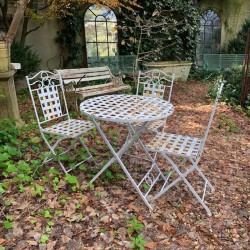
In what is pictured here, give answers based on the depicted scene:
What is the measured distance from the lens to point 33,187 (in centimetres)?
239

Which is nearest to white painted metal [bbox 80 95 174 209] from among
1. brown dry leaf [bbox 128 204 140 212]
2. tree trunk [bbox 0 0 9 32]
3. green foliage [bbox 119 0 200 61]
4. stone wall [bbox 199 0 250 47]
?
brown dry leaf [bbox 128 204 140 212]

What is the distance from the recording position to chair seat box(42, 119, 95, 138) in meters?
2.79

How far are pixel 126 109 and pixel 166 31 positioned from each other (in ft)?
22.4

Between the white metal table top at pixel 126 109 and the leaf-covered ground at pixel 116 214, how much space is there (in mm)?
709

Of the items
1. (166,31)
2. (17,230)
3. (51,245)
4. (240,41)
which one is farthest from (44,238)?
(240,41)

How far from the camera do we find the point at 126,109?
2.56 metres

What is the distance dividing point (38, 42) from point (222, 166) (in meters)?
6.96

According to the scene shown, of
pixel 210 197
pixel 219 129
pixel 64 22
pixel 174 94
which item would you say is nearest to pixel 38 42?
pixel 64 22

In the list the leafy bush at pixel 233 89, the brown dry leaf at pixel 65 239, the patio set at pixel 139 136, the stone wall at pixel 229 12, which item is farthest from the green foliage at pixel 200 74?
the brown dry leaf at pixel 65 239

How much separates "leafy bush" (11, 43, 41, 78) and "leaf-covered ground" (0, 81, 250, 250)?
4498mm

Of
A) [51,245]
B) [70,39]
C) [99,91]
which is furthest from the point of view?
[70,39]

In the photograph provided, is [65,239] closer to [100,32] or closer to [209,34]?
[100,32]

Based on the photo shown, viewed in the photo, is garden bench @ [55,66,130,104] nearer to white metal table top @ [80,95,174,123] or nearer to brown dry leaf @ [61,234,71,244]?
white metal table top @ [80,95,174,123]

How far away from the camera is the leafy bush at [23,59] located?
22.1 feet
